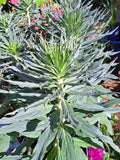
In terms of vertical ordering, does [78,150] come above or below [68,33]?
below

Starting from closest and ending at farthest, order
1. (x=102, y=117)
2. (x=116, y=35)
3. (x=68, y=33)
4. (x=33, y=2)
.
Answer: (x=102, y=117) → (x=68, y=33) → (x=33, y=2) → (x=116, y=35)

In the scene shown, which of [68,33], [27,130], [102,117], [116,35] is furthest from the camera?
[116,35]

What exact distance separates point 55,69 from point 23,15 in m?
1.22

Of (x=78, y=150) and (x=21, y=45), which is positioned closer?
(x=78, y=150)

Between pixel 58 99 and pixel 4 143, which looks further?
pixel 4 143

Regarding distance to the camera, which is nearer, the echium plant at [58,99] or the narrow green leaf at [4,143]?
the echium plant at [58,99]

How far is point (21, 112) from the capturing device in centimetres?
88

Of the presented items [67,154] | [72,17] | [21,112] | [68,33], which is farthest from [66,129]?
[72,17]

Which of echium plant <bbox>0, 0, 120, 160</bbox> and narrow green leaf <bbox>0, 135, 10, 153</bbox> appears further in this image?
narrow green leaf <bbox>0, 135, 10, 153</bbox>

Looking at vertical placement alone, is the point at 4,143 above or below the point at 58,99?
below

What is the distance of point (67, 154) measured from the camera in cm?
90

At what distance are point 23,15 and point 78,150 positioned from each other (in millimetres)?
1428

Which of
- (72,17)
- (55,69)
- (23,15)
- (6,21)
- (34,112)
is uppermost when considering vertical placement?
(23,15)

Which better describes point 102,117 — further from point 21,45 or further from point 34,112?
point 21,45
